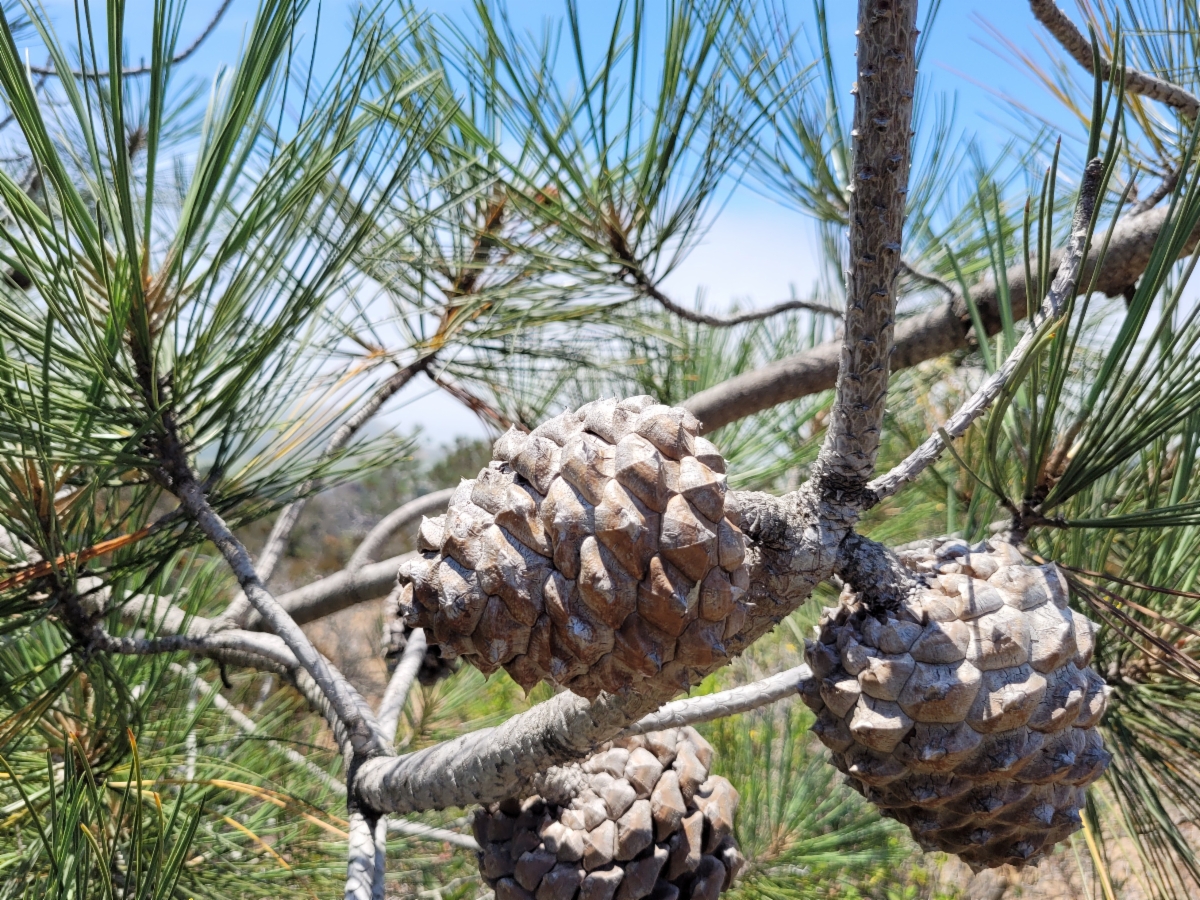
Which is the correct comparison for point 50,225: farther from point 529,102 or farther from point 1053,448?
point 1053,448

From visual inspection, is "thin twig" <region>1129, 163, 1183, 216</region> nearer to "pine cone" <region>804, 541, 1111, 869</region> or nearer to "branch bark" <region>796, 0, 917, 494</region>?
"pine cone" <region>804, 541, 1111, 869</region>

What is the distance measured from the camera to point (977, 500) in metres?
0.73

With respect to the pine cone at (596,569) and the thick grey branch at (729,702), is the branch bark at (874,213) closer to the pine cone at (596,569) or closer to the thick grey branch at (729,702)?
the pine cone at (596,569)

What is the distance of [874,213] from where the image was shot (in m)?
0.34

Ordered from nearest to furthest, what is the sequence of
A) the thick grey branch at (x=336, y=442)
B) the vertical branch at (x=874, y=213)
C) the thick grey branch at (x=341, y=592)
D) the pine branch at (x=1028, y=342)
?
1. the vertical branch at (x=874, y=213)
2. the pine branch at (x=1028, y=342)
3. the thick grey branch at (x=336, y=442)
4. the thick grey branch at (x=341, y=592)

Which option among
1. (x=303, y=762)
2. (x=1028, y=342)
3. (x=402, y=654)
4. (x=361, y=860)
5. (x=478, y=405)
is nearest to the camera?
(x=1028, y=342)

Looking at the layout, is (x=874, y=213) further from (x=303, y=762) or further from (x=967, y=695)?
(x=303, y=762)

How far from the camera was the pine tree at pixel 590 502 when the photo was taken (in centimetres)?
39

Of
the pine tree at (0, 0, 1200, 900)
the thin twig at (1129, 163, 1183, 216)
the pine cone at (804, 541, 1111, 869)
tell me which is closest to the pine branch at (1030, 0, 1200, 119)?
the pine tree at (0, 0, 1200, 900)

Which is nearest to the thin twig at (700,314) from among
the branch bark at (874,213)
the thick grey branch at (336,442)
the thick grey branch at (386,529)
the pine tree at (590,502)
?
the pine tree at (590,502)

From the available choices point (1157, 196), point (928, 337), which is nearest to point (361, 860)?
point (928, 337)

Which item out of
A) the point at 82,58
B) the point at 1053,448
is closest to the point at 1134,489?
the point at 1053,448

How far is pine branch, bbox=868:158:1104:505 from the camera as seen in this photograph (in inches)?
17.2

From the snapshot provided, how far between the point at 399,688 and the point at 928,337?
2.17 ft
